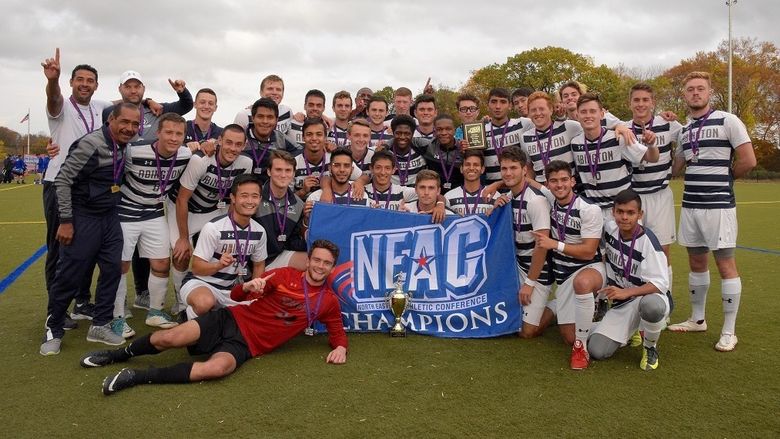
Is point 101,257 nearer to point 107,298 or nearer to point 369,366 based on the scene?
point 107,298

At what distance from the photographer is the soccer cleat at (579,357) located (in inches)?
159

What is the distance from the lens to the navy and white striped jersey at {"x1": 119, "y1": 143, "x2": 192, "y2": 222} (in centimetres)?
494

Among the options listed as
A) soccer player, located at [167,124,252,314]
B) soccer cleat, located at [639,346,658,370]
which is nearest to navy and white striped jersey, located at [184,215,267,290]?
soccer player, located at [167,124,252,314]

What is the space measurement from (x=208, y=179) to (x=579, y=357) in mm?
3620

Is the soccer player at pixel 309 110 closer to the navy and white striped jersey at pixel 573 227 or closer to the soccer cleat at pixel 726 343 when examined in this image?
the navy and white striped jersey at pixel 573 227

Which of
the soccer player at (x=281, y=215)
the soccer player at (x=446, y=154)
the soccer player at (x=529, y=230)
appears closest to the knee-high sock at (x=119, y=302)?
the soccer player at (x=281, y=215)

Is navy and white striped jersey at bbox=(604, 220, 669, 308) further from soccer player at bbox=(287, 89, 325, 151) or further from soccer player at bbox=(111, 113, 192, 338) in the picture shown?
soccer player at bbox=(111, 113, 192, 338)

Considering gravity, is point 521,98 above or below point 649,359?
above

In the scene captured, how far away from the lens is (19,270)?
770 centimetres

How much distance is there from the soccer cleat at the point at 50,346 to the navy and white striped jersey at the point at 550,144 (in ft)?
14.6

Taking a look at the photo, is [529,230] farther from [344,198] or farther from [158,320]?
[158,320]

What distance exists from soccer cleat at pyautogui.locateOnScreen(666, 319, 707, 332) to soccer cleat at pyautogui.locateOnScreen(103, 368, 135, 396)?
14.6 feet

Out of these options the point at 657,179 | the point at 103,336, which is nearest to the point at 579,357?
the point at 657,179

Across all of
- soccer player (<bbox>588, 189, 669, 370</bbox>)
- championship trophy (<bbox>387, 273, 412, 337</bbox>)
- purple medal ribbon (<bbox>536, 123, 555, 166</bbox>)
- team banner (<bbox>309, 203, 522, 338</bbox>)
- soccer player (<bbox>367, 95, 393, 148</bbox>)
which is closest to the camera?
soccer player (<bbox>588, 189, 669, 370</bbox>)
